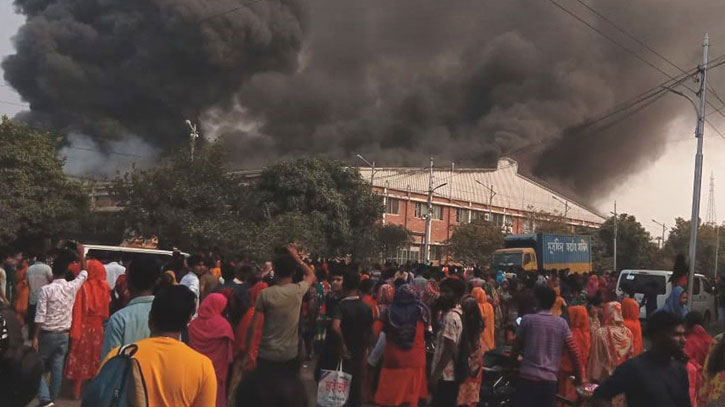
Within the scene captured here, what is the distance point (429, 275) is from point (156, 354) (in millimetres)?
9516

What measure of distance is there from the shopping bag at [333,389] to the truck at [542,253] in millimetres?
20886

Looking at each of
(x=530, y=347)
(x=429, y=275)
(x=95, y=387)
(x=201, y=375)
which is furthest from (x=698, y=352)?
(x=429, y=275)

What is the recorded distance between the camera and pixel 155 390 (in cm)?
253

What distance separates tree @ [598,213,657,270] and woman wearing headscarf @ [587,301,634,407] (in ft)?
163

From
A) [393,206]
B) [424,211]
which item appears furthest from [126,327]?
[424,211]

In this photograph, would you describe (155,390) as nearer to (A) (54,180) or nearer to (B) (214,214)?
(B) (214,214)

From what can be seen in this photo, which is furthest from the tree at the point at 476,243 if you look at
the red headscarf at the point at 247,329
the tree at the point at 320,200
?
the red headscarf at the point at 247,329

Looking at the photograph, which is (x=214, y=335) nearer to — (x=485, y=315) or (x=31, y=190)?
(x=485, y=315)

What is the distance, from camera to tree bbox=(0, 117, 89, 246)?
25625mm

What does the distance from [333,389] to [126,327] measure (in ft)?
6.70

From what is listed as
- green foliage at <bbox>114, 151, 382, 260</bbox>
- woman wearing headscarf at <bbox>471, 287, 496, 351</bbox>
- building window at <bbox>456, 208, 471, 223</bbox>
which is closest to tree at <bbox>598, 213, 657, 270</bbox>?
building window at <bbox>456, 208, 471, 223</bbox>

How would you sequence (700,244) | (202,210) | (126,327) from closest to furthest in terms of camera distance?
(126,327) → (202,210) → (700,244)

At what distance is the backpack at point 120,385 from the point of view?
241 cm

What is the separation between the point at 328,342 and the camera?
18.1 feet
